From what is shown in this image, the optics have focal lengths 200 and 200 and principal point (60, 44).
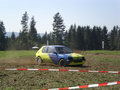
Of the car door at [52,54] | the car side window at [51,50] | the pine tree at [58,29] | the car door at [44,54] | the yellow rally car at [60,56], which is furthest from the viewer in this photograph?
the pine tree at [58,29]

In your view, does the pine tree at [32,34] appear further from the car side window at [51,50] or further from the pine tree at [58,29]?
the car side window at [51,50]

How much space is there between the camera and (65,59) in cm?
1353

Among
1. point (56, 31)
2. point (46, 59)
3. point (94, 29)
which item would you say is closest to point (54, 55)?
point (46, 59)

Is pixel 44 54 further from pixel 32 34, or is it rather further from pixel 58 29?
pixel 32 34

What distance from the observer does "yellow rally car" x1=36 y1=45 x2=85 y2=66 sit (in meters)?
13.5

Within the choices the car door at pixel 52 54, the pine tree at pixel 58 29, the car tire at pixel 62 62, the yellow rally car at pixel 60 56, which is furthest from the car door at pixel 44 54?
the pine tree at pixel 58 29

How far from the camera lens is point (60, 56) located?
13.9 metres

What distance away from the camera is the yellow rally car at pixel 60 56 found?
13.5 m

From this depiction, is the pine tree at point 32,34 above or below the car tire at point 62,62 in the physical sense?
above

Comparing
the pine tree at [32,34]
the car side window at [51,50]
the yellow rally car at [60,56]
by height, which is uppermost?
the pine tree at [32,34]

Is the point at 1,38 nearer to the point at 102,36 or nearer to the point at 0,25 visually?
the point at 0,25

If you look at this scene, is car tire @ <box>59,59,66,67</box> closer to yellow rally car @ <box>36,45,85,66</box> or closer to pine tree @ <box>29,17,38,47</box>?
yellow rally car @ <box>36,45,85,66</box>

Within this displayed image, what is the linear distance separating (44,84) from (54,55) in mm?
6683

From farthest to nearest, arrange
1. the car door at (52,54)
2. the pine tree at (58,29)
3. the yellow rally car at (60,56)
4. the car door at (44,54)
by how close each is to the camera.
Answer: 1. the pine tree at (58,29)
2. the car door at (44,54)
3. the car door at (52,54)
4. the yellow rally car at (60,56)
